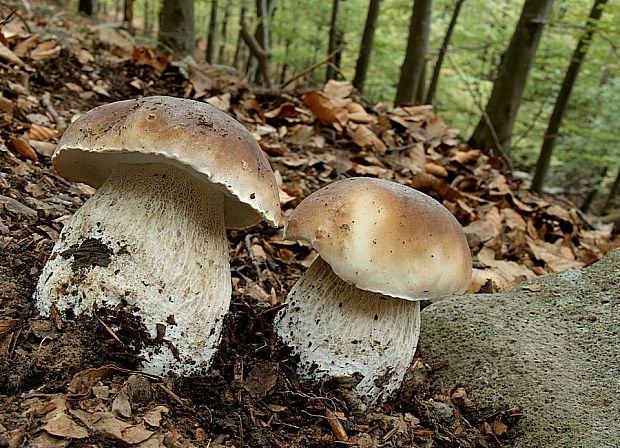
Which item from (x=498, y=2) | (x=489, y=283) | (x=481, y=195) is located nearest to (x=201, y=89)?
(x=481, y=195)

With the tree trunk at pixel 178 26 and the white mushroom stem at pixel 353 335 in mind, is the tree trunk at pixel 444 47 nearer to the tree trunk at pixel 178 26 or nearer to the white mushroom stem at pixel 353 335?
the tree trunk at pixel 178 26

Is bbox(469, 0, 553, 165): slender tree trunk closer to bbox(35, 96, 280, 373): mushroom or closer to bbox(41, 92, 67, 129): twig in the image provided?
bbox(41, 92, 67, 129): twig

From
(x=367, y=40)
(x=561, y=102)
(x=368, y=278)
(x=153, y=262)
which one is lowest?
(x=561, y=102)

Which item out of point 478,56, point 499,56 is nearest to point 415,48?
point 478,56

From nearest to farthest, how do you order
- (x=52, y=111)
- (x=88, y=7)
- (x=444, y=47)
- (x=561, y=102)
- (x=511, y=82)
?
(x=52, y=111)
(x=511, y=82)
(x=444, y=47)
(x=561, y=102)
(x=88, y=7)

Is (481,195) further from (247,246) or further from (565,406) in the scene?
(565,406)

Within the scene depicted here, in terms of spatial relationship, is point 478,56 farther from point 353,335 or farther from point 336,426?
point 336,426
